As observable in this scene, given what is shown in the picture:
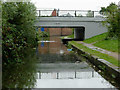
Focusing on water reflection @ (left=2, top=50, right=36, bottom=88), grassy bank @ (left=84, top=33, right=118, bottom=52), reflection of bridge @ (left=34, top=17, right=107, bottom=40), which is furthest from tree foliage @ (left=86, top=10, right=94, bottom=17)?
water reflection @ (left=2, top=50, right=36, bottom=88)

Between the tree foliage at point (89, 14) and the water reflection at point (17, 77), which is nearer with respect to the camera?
the water reflection at point (17, 77)

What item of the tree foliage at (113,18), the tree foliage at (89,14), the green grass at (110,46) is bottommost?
the green grass at (110,46)

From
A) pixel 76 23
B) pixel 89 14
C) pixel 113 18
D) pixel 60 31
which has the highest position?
pixel 89 14

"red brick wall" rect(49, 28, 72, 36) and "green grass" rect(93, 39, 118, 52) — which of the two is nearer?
"green grass" rect(93, 39, 118, 52)

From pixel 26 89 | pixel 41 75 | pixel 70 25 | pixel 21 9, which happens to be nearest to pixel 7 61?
pixel 41 75

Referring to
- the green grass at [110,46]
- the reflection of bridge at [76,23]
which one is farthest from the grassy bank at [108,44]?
→ the reflection of bridge at [76,23]

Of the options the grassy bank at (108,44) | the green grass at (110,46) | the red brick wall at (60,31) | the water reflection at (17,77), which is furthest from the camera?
the red brick wall at (60,31)

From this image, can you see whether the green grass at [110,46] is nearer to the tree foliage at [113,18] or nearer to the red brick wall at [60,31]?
the tree foliage at [113,18]

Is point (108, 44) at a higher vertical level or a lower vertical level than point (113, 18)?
lower

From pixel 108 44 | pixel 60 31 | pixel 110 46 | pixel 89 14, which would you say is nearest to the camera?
pixel 110 46

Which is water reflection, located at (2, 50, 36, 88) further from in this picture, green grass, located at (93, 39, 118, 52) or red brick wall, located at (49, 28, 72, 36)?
red brick wall, located at (49, 28, 72, 36)

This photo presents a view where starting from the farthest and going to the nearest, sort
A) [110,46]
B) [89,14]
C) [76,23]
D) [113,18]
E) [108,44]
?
[89,14] < [76,23] < [108,44] < [110,46] < [113,18]

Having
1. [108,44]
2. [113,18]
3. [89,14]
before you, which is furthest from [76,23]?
[113,18]

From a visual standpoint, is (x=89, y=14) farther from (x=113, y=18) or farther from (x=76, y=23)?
(x=113, y=18)
